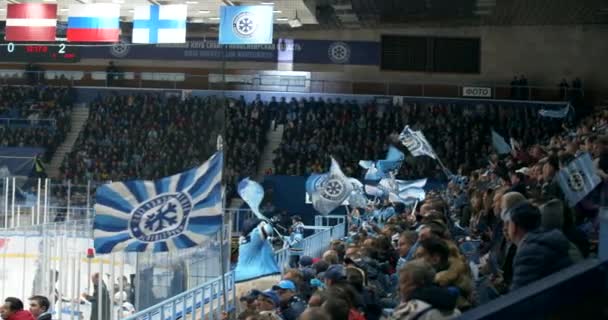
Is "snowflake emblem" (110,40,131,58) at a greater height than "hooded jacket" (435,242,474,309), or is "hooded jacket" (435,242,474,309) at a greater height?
"snowflake emblem" (110,40,131,58)

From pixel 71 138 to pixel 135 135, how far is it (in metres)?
4.57

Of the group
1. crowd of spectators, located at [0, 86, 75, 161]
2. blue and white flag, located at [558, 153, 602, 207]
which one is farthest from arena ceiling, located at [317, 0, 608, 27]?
blue and white flag, located at [558, 153, 602, 207]

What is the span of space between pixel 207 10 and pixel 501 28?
439 inches

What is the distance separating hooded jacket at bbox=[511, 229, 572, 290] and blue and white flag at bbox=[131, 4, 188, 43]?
772 inches

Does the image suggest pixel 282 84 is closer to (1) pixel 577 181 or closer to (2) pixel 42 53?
(2) pixel 42 53

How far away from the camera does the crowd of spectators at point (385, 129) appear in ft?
105

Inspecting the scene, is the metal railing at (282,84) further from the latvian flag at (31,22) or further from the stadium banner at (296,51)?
the latvian flag at (31,22)

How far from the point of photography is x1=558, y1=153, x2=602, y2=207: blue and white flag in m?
7.36

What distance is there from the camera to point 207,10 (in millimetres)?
30297

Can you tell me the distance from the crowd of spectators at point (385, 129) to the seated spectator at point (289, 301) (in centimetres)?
2352

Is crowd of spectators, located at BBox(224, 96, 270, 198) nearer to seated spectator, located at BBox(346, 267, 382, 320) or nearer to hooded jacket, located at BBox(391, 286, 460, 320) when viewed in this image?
seated spectator, located at BBox(346, 267, 382, 320)

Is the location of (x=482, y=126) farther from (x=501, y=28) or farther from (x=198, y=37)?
(x=198, y=37)

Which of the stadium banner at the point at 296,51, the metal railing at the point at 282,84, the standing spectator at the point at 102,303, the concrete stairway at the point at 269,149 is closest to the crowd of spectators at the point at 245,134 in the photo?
the concrete stairway at the point at 269,149

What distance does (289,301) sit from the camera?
6.92 m
